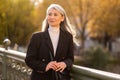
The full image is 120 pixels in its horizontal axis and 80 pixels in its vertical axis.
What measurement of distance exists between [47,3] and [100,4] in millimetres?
5996

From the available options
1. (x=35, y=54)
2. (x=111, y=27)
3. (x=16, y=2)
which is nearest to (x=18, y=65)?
(x=35, y=54)

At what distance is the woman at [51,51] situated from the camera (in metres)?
4.48

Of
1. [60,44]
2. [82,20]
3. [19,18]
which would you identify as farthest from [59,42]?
[82,20]

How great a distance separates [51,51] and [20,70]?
2.09 m

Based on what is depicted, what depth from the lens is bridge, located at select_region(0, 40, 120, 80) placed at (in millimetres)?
3832

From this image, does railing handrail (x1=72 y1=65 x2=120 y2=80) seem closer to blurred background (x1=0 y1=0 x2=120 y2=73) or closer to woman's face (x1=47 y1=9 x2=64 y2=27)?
woman's face (x1=47 y1=9 x2=64 y2=27)

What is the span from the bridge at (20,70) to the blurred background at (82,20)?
2492 centimetres

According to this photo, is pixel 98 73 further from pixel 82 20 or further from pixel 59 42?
pixel 82 20

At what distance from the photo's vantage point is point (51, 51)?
4.46m

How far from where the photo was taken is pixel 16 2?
39.5 metres

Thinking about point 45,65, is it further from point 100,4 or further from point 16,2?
point 100,4

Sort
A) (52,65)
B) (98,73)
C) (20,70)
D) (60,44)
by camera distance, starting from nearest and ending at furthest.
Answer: (98,73), (52,65), (60,44), (20,70)

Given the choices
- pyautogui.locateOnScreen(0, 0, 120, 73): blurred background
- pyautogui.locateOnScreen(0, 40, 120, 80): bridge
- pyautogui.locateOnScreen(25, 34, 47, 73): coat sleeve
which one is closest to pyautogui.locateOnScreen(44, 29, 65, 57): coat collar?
pyautogui.locateOnScreen(25, 34, 47, 73): coat sleeve

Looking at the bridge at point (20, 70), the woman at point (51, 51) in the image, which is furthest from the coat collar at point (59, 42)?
the bridge at point (20, 70)
